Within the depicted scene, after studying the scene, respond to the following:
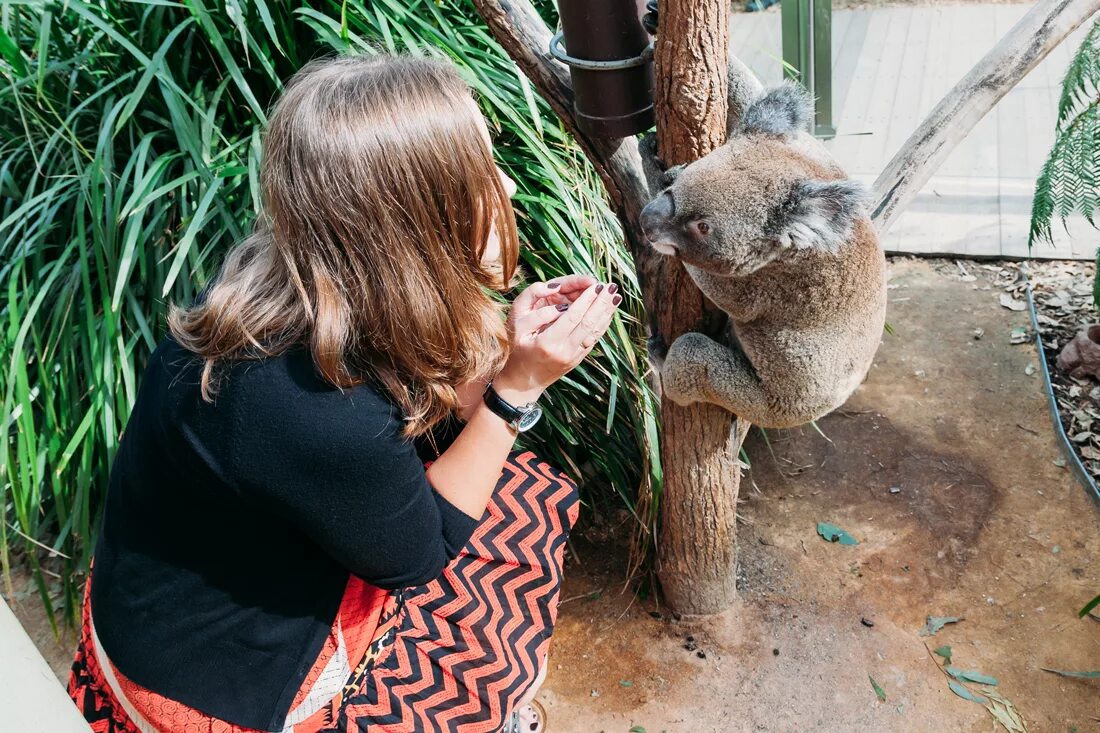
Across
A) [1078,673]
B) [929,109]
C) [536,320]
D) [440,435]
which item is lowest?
[1078,673]

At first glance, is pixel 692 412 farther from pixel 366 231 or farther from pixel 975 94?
pixel 366 231

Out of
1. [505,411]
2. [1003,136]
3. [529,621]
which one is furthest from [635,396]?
[1003,136]

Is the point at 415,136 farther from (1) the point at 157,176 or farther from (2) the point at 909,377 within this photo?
(2) the point at 909,377

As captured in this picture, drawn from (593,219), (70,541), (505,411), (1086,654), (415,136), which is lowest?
(1086,654)

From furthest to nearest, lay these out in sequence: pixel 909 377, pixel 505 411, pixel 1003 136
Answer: pixel 1003 136
pixel 909 377
pixel 505 411

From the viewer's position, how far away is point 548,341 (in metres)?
1.37

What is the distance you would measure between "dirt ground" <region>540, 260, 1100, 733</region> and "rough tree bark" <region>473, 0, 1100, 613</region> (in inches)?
9.2

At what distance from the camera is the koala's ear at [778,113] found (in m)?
1.96

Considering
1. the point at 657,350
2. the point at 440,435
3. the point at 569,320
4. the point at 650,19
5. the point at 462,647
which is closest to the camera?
the point at 569,320

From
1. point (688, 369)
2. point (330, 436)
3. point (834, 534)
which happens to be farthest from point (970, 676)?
point (330, 436)

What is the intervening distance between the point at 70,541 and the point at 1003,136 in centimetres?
467

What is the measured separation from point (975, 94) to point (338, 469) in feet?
5.70

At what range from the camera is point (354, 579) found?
4.67ft

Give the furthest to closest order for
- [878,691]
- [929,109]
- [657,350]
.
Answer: [929,109]
[878,691]
[657,350]
